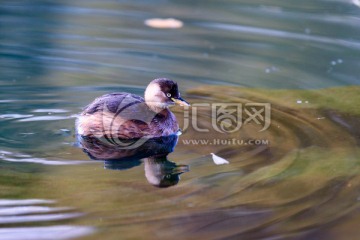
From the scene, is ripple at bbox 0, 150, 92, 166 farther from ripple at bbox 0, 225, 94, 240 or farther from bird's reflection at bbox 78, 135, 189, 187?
ripple at bbox 0, 225, 94, 240

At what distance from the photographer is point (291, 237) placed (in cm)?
468

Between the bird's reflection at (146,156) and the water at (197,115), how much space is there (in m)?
0.08

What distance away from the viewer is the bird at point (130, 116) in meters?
6.67

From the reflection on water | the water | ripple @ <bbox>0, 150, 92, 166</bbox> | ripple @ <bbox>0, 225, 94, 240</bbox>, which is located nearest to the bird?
the water

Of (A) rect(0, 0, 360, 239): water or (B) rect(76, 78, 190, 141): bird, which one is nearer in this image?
(A) rect(0, 0, 360, 239): water

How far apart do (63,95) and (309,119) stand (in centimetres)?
249

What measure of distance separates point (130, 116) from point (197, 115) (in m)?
0.77

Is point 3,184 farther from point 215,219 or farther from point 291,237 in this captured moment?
point 291,237

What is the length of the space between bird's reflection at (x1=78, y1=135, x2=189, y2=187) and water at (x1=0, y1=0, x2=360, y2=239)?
85 mm

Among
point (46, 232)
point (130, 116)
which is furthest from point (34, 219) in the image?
point (130, 116)

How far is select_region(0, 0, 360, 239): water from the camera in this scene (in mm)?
4891

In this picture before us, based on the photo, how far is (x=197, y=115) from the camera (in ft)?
23.6

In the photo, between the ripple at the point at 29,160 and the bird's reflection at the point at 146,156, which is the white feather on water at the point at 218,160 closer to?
the bird's reflection at the point at 146,156

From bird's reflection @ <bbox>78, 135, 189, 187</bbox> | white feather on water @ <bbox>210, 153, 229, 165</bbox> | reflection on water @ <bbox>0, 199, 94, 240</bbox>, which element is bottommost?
bird's reflection @ <bbox>78, 135, 189, 187</bbox>
